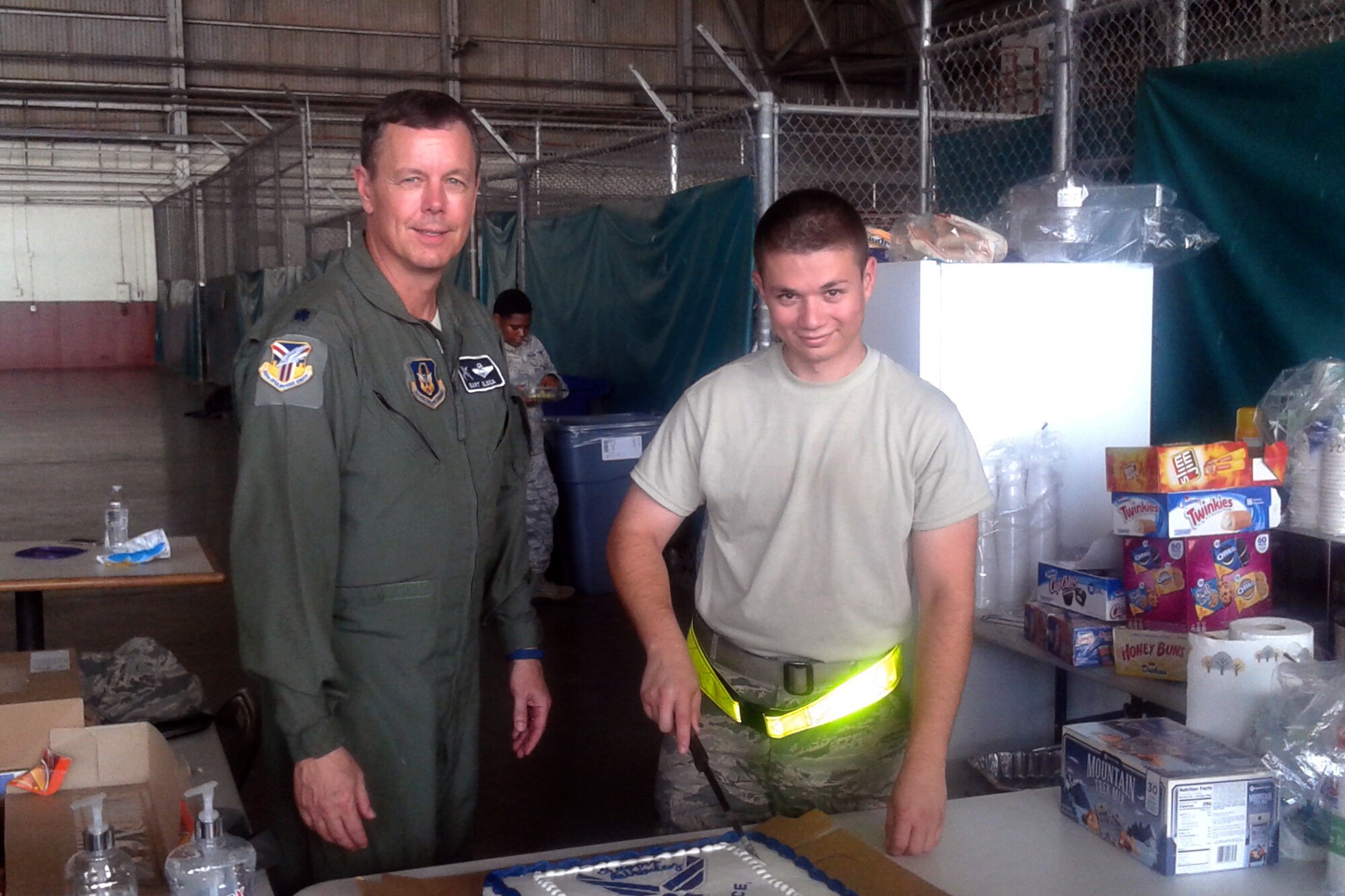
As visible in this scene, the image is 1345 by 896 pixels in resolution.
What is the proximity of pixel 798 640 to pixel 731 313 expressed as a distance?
395cm

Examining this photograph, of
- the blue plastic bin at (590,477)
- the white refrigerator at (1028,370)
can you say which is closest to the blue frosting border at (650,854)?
the white refrigerator at (1028,370)

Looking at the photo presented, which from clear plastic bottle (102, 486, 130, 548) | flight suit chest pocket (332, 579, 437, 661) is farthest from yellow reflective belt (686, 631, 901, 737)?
clear plastic bottle (102, 486, 130, 548)

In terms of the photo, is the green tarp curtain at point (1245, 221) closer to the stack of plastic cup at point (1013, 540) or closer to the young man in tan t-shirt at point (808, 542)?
the stack of plastic cup at point (1013, 540)

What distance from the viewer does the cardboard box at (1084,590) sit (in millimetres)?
2844

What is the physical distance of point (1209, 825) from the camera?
5.69ft

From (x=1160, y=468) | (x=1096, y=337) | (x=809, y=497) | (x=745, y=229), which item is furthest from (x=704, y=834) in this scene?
(x=745, y=229)

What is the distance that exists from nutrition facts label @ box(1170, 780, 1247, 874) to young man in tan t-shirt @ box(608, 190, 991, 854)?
1.09ft

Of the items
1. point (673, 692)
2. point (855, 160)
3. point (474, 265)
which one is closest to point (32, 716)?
point (673, 692)

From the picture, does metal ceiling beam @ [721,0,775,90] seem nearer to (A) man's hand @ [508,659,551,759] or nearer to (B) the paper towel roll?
(A) man's hand @ [508,659,551,759]

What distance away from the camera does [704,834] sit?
1769 mm

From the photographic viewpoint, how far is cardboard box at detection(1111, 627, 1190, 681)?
2.68 metres

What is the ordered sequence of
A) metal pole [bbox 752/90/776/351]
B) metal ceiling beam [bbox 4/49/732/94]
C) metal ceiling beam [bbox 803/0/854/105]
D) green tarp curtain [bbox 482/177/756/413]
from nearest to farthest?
metal pole [bbox 752/90/776/351] → green tarp curtain [bbox 482/177/756/413] → metal ceiling beam [bbox 803/0/854/105] → metal ceiling beam [bbox 4/49/732/94]

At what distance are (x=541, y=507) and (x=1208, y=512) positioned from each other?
417 cm

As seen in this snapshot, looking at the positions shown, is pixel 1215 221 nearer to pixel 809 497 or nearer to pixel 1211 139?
pixel 1211 139
